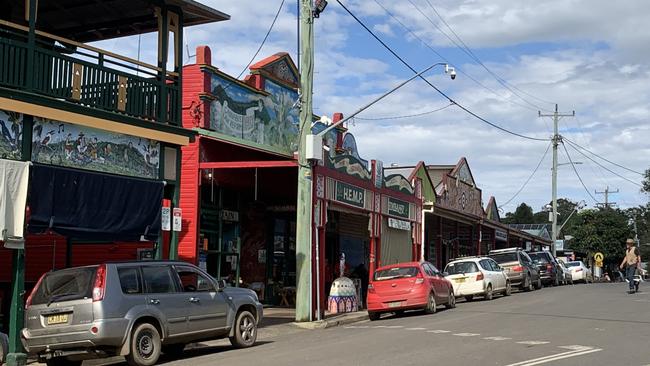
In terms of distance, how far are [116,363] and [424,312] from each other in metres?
10.6

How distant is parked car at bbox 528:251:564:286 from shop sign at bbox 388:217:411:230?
10114 millimetres

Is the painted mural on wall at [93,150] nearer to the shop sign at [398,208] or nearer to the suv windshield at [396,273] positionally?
the suv windshield at [396,273]

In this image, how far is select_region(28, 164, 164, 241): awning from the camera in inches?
508

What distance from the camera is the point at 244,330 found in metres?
13.8

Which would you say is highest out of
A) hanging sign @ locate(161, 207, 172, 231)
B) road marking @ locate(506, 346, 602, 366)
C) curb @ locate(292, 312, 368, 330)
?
hanging sign @ locate(161, 207, 172, 231)

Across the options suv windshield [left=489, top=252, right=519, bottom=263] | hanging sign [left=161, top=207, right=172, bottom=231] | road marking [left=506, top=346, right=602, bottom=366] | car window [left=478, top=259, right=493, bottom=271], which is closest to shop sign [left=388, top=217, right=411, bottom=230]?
car window [left=478, top=259, right=493, bottom=271]

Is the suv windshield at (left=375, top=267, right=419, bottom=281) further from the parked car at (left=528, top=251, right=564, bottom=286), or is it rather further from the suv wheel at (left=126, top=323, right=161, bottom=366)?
the parked car at (left=528, top=251, right=564, bottom=286)

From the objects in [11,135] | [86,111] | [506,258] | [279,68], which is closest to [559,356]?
[86,111]

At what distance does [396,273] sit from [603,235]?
199 feet

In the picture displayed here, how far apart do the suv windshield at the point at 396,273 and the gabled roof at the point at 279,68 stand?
21.8ft

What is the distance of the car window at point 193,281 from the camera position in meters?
12.8

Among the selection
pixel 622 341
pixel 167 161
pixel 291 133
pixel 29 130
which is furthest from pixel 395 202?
pixel 29 130

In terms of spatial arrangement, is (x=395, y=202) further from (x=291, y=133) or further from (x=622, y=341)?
(x=622, y=341)

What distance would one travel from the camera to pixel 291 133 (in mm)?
23016
